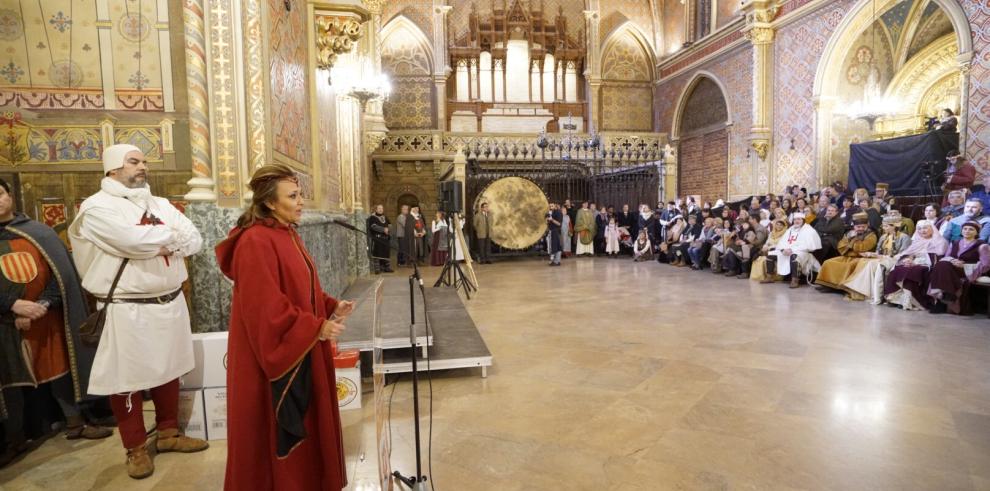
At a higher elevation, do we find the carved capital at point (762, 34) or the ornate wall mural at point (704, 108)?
the carved capital at point (762, 34)

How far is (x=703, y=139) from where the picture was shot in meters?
15.6

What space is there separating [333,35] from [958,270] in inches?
287

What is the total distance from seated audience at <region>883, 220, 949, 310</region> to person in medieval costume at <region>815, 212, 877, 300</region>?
55 centimetres

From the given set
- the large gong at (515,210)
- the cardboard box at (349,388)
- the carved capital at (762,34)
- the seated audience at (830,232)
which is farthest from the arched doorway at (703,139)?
the cardboard box at (349,388)

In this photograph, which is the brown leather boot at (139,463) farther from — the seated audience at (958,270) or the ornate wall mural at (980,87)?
the ornate wall mural at (980,87)

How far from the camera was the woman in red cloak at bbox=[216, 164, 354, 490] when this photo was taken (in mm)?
1717

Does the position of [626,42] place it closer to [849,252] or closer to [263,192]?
[849,252]

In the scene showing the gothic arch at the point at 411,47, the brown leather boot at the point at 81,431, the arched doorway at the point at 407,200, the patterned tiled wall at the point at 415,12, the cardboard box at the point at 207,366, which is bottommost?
the brown leather boot at the point at 81,431

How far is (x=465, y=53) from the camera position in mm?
17344

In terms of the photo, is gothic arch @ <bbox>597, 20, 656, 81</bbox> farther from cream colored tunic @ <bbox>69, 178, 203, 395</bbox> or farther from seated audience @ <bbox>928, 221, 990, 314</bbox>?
cream colored tunic @ <bbox>69, 178, 203, 395</bbox>

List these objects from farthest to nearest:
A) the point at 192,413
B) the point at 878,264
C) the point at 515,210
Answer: the point at 515,210 → the point at 878,264 → the point at 192,413

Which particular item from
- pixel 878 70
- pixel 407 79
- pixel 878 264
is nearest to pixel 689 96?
pixel 878 70

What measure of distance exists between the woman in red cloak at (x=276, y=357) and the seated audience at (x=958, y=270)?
6.76 metres

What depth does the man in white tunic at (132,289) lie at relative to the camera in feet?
7.87
